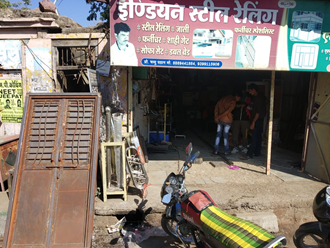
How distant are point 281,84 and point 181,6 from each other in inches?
226

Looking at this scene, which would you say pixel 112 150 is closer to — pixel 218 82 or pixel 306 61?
pixel 306 61

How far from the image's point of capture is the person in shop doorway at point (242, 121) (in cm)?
721

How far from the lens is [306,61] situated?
→ 4809mm

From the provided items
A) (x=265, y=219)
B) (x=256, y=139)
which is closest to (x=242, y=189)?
(x=265, y=219)

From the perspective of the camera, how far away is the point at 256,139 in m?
6.72

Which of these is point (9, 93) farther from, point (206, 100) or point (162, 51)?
point (206, 100)

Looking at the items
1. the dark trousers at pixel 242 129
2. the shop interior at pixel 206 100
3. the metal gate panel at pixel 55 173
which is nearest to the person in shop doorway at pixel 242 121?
the dark trousers at pixel 242 129

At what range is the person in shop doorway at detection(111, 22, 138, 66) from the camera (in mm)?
4723

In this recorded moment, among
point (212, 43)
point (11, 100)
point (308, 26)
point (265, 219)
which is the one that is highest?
point (308, 26)

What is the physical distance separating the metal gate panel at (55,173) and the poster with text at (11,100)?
7.92 ft

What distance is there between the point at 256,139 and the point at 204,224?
4624 millimetres

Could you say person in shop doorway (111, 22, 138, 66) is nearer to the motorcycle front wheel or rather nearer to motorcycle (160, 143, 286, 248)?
motorcycle (160, 143, 286, 248)

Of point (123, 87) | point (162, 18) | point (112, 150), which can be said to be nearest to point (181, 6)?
point (162, 18)

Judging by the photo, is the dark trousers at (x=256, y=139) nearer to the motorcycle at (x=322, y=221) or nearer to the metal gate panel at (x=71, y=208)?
the motorcycle at (x=322, y=221)
